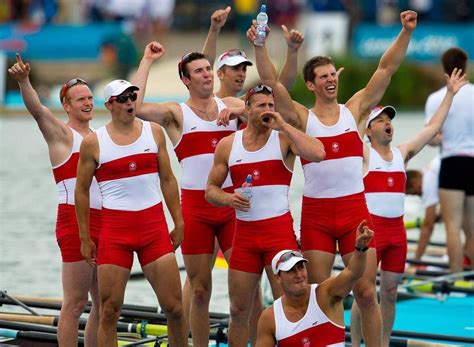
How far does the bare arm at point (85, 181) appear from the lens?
9.82m

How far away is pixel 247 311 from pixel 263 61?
185 cm

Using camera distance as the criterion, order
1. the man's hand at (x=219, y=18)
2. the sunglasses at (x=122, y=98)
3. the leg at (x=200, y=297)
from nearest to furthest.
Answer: the sunglasses at (x=122, y=98) < the leg at (x=200, y=297) < the man's hand at (x=219, y=18)

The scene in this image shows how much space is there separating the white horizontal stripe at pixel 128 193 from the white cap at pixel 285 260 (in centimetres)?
108

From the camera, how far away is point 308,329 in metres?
9.33

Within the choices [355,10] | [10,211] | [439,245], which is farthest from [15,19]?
[439,245]

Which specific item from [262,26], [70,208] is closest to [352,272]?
[262,26]

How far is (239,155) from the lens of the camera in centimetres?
997

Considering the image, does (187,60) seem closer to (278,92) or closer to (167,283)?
(278,92)

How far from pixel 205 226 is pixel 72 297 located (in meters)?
1.21

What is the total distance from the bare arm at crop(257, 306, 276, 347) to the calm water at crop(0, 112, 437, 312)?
16.1 ft

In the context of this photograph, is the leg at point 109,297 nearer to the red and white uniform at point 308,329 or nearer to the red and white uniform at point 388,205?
the red and white uniform at point 308,329

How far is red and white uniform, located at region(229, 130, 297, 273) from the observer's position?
990 cm

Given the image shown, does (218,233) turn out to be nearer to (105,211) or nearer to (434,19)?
(105,211)

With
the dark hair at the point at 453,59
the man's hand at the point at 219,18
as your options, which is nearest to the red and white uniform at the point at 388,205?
the man's hand at the point at 219,18
